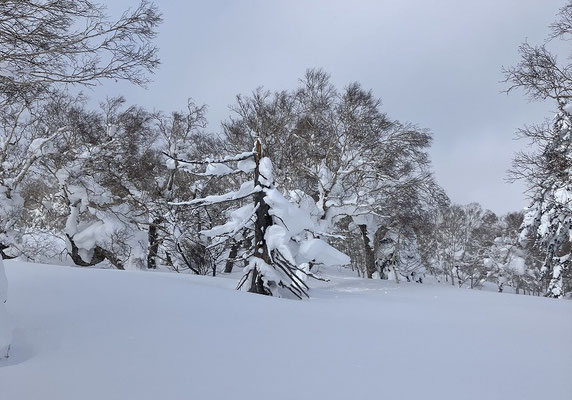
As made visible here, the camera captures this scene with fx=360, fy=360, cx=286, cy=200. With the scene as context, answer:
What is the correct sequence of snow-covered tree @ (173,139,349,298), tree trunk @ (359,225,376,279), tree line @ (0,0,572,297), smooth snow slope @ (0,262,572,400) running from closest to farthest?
smooth snow slope @ (0,262,572,400) → snow-covered tree @ (173,139,349,298) → tree line @ (0,0,572,297) → tree trunk @ (359,225,376,279)

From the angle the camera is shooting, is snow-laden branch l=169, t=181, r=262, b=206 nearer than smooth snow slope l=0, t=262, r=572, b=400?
No

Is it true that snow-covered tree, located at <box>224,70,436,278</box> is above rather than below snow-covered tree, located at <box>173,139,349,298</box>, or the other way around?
above

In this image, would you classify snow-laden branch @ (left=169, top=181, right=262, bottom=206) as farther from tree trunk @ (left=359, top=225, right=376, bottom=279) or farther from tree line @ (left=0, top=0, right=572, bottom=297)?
tree trunk @ (left=359, top=225, right=376, bottom=279)

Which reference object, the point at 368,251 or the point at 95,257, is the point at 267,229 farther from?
the point at 368,251

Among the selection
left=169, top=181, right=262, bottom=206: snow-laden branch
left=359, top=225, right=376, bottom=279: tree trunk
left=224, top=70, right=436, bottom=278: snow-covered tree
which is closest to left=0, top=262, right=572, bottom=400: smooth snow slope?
left=169, top=181, right=262, bottom=206: snow-laden branch

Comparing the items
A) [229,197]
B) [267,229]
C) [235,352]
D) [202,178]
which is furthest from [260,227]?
[202,178]

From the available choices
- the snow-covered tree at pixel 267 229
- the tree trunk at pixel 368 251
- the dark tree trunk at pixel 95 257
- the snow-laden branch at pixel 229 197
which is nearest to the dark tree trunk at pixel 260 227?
the snow-covered tree at pixel 267 229

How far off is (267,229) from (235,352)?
4.93m

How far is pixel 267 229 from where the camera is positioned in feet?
24.6

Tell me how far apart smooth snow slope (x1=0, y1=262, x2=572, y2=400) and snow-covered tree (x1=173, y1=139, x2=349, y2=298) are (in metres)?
2.79

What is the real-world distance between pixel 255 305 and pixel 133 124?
14163 millimetres

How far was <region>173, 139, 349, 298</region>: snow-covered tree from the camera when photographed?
738 centimetres

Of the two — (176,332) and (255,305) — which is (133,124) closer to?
(255,305)

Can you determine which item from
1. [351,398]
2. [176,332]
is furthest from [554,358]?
[176,332]
